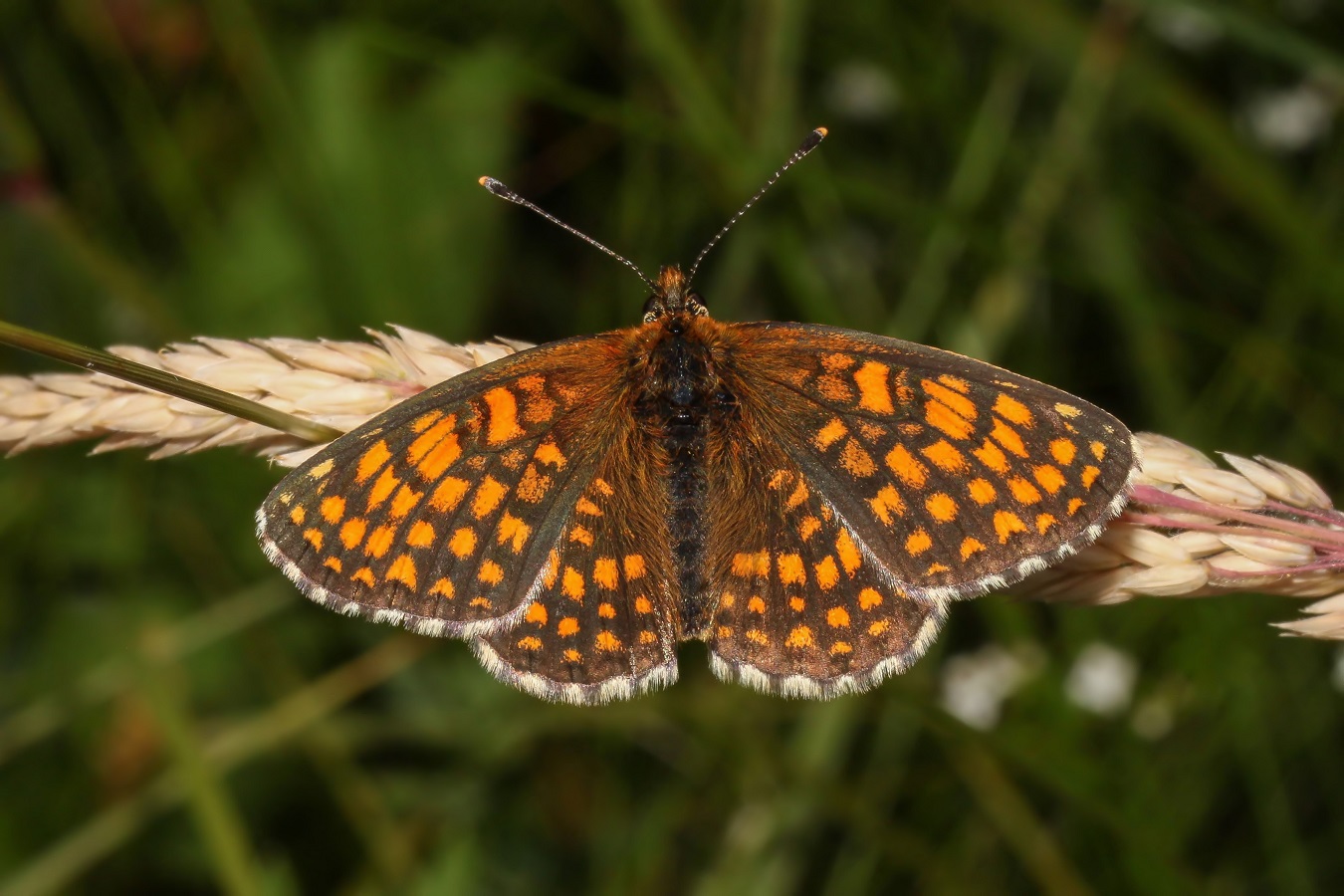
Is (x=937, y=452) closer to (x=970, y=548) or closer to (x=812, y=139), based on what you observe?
(x=970, y=548)

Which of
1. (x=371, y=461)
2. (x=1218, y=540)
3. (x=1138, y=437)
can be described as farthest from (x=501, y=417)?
(x=1218, y=540)

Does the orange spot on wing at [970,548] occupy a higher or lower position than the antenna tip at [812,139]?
lower

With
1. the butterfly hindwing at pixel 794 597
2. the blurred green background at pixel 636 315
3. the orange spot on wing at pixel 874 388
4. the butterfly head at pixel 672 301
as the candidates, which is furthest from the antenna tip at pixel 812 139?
the blurred green background at pixel 636 315

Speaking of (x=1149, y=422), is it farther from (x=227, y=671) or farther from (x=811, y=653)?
(x=227, y=671)

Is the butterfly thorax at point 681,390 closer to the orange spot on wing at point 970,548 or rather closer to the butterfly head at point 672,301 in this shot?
the butterfly head at point 672,301

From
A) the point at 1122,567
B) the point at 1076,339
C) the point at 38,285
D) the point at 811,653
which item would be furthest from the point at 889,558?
the point at 38,285

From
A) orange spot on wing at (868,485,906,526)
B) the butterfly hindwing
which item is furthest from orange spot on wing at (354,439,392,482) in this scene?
orange spot on wing at (868,485,906,526)
